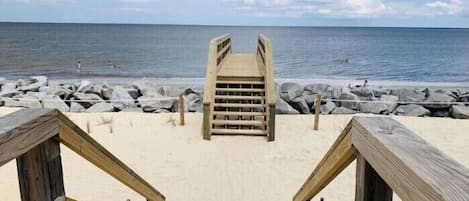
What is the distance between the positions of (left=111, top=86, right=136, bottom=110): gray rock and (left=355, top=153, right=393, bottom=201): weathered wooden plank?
1087 centimetres

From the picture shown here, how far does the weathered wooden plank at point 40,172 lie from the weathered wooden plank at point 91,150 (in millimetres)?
72

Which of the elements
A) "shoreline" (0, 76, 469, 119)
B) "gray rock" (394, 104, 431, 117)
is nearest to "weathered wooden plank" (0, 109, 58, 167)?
"shoreline" (0, 76, 469, 119)

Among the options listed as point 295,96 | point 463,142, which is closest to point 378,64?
point 295,96

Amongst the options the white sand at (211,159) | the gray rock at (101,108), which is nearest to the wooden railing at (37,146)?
the white sand at (211,159)

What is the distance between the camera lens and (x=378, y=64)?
125 feet

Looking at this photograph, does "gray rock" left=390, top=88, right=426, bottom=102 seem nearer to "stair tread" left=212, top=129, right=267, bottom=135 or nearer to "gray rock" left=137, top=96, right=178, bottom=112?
"gray rock" left=137, top=96, right=178, bottom=112

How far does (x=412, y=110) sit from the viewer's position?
12.3 metres

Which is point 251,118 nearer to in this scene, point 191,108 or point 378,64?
point 191,108

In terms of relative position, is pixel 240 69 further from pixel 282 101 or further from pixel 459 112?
pixel 459 112

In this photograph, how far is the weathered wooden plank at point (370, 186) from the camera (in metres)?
1.19

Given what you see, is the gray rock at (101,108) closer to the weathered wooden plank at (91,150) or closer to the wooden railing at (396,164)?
the weathered wooden plank at (91,150)

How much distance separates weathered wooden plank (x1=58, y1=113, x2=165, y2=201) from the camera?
1.41 m

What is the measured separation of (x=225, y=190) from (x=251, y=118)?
146 inches

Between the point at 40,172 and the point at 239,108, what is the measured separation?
8.05 m
